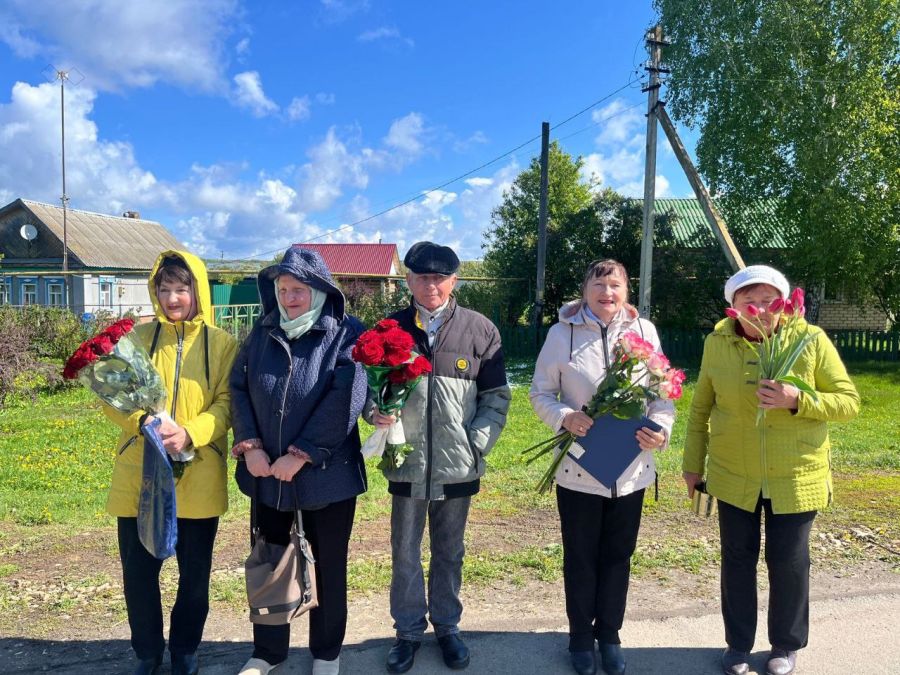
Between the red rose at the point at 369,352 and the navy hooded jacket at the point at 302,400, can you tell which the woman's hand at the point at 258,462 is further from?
the red rose at the point at 369,352

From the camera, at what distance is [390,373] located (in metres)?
2.86

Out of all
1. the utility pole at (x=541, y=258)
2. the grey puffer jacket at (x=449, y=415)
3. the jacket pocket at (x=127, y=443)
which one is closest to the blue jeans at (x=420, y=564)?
the grey puffer jacket at (x=449, y=415)

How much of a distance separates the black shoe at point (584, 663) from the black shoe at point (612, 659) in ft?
0.17

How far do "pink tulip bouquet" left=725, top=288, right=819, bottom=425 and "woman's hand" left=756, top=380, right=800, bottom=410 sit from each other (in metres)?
0.02

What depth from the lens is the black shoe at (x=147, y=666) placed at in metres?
2.99

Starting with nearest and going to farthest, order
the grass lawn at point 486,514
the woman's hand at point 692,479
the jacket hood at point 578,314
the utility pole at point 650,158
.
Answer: the jacket hood at point 578,314
the woman's hand at point 692,479
the grass lawn at point 486,514
the utility pole at point 650,158

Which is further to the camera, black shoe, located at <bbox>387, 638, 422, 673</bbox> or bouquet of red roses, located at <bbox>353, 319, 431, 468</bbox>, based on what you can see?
black shoe, located at <bbox>387, 638, 422, 673</bbox>

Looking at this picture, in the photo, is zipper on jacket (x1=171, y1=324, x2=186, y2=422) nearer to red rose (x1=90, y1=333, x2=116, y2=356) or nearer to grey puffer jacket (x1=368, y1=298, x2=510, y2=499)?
red rose (x1=90, y1=333, x2=116, y2=356)

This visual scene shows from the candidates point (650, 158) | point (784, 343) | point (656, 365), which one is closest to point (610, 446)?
point (656, 365)

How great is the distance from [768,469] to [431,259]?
1773 mm

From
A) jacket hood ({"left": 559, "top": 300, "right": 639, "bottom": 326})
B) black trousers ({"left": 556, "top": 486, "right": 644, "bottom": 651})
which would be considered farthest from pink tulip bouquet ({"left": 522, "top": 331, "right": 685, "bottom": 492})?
black trousers ({"left": 556, "top": 486, "right": 644, "bottom": 651})

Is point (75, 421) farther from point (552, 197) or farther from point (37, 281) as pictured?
point (552, 197)

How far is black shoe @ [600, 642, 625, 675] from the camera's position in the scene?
3085 mm

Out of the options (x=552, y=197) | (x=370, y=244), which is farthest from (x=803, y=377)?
(x=370, y=244)
